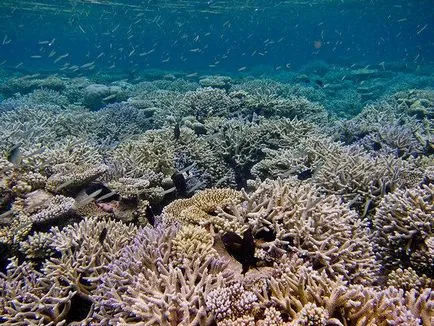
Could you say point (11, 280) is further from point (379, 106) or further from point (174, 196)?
point (379, 106)

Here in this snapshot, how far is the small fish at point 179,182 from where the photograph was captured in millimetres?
5895

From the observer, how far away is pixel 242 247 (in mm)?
3312

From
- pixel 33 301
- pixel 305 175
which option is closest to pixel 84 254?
pixel 33 301

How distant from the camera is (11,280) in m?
3.93

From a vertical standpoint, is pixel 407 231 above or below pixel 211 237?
above

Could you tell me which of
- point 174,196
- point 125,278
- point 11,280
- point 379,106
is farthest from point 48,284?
point 379,106

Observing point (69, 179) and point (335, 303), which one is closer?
point (335, 303)

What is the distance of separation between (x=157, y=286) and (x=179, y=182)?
3.23m

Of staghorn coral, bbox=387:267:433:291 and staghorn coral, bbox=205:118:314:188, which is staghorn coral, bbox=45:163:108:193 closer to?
staghorn coral, bbox=205:118:314:188

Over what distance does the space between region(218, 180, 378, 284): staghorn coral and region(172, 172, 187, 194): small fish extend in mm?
1976

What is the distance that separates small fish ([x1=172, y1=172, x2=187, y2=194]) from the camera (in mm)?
5895

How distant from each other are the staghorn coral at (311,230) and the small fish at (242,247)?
0.21 m

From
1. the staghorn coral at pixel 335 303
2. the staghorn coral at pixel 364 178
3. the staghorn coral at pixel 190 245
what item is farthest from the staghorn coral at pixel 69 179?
the staghorn coral at pixel 364 178

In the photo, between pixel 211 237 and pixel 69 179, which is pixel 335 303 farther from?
pixel 69 179
